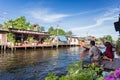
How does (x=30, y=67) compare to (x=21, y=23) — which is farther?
(x=21, y=23)

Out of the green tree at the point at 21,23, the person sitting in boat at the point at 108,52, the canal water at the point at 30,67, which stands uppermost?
the green tree at the point at 21,23

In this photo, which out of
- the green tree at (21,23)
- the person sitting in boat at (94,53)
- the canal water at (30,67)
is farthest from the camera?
the green tree at (21,23)

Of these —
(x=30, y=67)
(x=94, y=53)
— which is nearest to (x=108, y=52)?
(x=94, y=53)

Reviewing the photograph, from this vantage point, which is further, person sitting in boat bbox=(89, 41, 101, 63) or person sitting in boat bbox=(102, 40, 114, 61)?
person sitting in boat bbox=(102, 40, 114, 61)

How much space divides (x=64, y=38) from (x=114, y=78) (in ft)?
273

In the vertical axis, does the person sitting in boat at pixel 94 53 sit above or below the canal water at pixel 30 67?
above

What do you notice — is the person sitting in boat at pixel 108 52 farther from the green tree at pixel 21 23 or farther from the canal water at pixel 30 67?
the green tree at pixel 21 23

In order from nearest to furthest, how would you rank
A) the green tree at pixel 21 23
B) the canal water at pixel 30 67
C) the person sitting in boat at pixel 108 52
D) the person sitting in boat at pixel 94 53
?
1. the person sitting in boat at pixel 94 53
2. the person sitting in boat at pixel 108 52
3. the canal water at pixel 30 67
4. the green tree at pixel 21 23

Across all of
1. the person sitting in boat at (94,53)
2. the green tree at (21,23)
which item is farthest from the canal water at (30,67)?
the green tree at (21,23)

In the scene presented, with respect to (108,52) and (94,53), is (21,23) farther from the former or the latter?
(94,53)

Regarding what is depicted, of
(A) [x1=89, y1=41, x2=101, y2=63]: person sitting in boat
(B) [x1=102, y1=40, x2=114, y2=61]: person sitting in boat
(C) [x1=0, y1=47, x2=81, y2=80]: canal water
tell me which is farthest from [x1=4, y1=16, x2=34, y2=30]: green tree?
(A) [x1=89, y1=41, x2=101, y2=63]: person sitting in boat


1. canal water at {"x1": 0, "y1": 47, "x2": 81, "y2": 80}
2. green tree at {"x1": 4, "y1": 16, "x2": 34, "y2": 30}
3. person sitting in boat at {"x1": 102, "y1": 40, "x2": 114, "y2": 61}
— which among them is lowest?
canal water at {"x1": 0, "y1": 47, "x2": 81, "y2": 80}

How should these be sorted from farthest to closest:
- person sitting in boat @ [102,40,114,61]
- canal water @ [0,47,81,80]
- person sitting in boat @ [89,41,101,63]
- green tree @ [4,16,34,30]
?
green tree @ [4,16,34,30] → canal water @ [0,47,81,80] → person sitting in boat @ [102,40,114,61] → person sitting in boat @ [89,41,101,63]

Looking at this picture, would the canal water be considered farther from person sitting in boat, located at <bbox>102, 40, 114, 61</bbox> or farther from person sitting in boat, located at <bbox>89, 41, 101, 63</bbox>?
person sitting in boat, located at <bbox>89, 41, 101, 63</bbox>
